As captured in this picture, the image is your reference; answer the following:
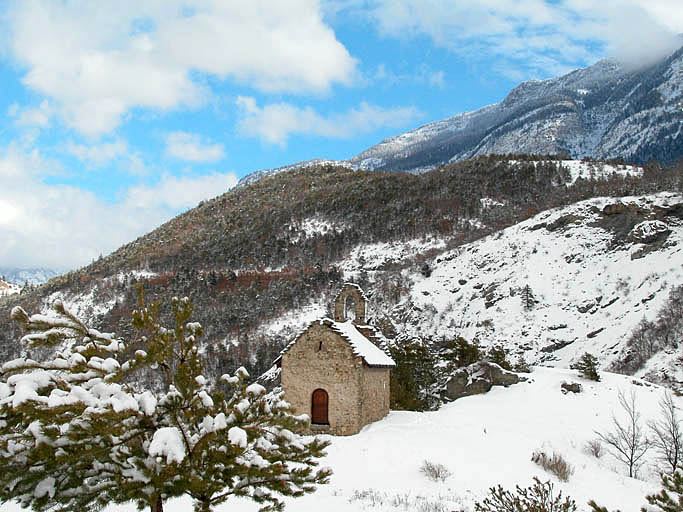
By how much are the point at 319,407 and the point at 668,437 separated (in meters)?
12.7

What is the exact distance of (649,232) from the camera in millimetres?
50250

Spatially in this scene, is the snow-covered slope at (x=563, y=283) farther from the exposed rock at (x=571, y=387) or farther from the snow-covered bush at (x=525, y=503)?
the snow-covered bush at (x=525, y=503)

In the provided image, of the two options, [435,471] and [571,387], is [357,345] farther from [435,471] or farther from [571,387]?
[571,387]

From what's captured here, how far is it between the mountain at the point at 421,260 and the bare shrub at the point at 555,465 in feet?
41.4

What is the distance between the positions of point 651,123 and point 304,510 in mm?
200138

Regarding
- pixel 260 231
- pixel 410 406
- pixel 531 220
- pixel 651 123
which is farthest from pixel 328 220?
pixel 651 123

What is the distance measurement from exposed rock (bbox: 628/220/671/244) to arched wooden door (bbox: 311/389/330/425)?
40.2 m

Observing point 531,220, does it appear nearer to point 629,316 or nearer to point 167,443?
point 629,316

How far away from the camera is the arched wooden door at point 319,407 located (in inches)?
873

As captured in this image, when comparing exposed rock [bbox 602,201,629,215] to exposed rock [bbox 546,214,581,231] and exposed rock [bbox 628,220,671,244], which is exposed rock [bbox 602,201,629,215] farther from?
exposed rock [bbox 628,220,671,244]

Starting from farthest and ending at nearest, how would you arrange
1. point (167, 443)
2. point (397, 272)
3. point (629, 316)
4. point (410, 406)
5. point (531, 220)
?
point (397, 272) < point (531, 220) < point (629, 316) < point (410, 406) < point (167, 443)

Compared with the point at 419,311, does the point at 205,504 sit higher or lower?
lower

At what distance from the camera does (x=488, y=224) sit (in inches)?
Result: 3403

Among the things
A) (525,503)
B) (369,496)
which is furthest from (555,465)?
(525,503)
